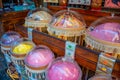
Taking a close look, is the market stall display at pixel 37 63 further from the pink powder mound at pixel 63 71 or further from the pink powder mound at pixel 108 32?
the pink powder mound at pixel 108 32

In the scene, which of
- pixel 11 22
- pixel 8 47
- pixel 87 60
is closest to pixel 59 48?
pixel 87 60

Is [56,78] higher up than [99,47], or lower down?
lower down

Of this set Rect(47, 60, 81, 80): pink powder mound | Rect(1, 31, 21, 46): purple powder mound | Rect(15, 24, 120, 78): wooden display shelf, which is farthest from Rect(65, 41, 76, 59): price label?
Rect(1, 31, 21, 46): purple powder mound

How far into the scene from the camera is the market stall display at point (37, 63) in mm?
1026

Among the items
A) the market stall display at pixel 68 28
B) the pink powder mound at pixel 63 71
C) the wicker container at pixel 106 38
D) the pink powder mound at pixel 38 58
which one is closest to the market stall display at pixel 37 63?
the pink powder mound at pixel 38 58

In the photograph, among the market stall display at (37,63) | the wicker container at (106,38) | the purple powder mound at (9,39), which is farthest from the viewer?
the purple powder mound at (9,39)

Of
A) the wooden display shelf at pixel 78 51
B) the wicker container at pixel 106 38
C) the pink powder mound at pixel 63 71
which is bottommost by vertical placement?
the pink powder mound at pixel 63 71

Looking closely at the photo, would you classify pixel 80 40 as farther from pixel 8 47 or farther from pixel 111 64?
pixel 8 47

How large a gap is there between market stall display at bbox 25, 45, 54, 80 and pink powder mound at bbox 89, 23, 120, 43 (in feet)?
1.33

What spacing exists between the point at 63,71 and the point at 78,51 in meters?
0.23

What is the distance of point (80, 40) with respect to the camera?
4.09 feet

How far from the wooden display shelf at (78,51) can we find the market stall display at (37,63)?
0.13m

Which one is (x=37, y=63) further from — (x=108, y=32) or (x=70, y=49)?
(x=108, y=32)

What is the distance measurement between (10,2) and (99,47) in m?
1.71
